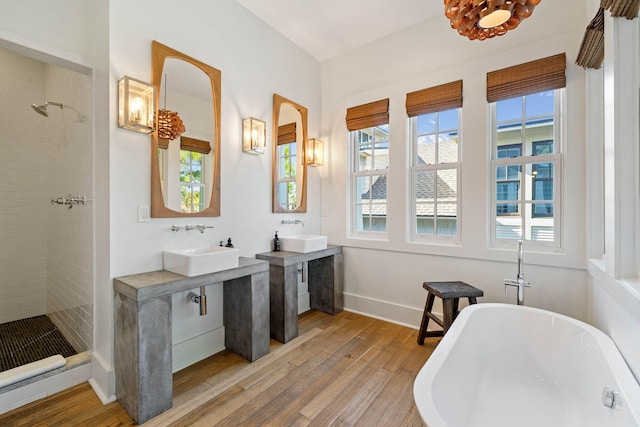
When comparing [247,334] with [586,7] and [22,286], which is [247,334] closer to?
[22,286]

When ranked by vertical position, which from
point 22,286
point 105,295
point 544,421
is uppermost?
point 105,295

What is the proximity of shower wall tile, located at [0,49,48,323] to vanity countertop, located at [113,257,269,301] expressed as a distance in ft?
7.40

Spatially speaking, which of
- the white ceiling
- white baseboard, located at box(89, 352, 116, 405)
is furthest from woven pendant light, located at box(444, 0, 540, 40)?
white baseboard, located at box(89, 352, 116, 405)

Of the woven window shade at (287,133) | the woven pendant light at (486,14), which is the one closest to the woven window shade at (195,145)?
the woven window shade at (287,133)

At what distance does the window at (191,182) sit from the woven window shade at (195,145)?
3 centimetres

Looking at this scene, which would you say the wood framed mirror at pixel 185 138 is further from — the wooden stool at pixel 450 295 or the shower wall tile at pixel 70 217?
the wooden stool at pixel 450 295

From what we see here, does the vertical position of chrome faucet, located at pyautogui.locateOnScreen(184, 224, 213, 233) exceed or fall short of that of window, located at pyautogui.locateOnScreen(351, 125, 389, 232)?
it falls short

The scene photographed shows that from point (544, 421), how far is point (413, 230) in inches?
Result: 71.6

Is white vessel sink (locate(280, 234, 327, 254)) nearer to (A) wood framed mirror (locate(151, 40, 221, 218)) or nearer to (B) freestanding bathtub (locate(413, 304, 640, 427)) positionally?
(A) wood framed mirror (locate(151, 40, 221, 218))

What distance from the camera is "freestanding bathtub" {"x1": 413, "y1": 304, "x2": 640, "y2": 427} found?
1.27 metres

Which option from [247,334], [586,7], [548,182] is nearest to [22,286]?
[247,334]

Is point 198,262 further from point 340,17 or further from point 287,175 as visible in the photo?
point 340,17

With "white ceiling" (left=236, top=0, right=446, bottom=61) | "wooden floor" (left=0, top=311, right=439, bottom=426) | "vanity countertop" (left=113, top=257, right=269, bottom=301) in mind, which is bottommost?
"wooden floor" (left=0, top=311, right=439, bottom=426)

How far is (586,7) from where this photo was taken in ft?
7.27
